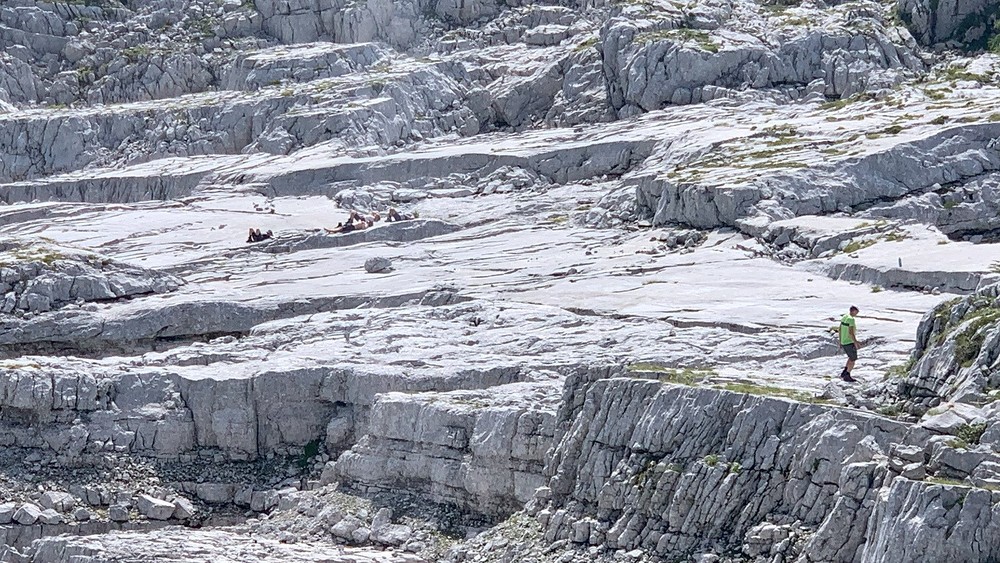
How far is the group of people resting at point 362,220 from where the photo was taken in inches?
3206

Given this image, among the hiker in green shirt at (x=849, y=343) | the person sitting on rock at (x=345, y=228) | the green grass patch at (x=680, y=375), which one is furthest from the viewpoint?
the person sitting on rock at (x=345, y=228)

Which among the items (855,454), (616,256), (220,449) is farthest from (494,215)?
(855,454)

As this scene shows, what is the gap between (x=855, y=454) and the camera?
36.2m

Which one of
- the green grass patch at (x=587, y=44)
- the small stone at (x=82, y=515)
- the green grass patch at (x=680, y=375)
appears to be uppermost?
the green grass patch at (x=680, y=375)

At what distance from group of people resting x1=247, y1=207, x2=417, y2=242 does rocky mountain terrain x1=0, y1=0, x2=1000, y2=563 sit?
0.51 m

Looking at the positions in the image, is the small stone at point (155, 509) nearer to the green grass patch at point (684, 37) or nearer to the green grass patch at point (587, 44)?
the green grass patch at point (684, 37)

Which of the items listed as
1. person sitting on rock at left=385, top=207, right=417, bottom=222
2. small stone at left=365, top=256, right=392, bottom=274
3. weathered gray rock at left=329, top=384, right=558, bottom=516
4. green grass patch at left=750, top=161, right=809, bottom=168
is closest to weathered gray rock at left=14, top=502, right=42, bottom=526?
weathered gray rock at left=329, top=384, right=558, bottom=516

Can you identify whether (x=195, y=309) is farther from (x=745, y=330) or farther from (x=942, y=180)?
(x=942, y=180)

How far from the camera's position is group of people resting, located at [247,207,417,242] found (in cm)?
8144

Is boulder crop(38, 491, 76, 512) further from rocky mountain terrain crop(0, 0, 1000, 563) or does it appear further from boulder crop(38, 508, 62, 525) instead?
boulder crop(38, 508, 62, 525)

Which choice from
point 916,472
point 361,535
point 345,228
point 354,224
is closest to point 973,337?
point 916,472

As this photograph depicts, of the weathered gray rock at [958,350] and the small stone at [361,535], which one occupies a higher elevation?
the weathered gray rock at [958,350]

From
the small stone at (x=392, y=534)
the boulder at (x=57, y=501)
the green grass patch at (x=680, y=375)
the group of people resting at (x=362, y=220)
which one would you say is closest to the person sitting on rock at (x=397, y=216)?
the group of people resting at (x=362, y=220)

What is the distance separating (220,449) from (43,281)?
585 inches
